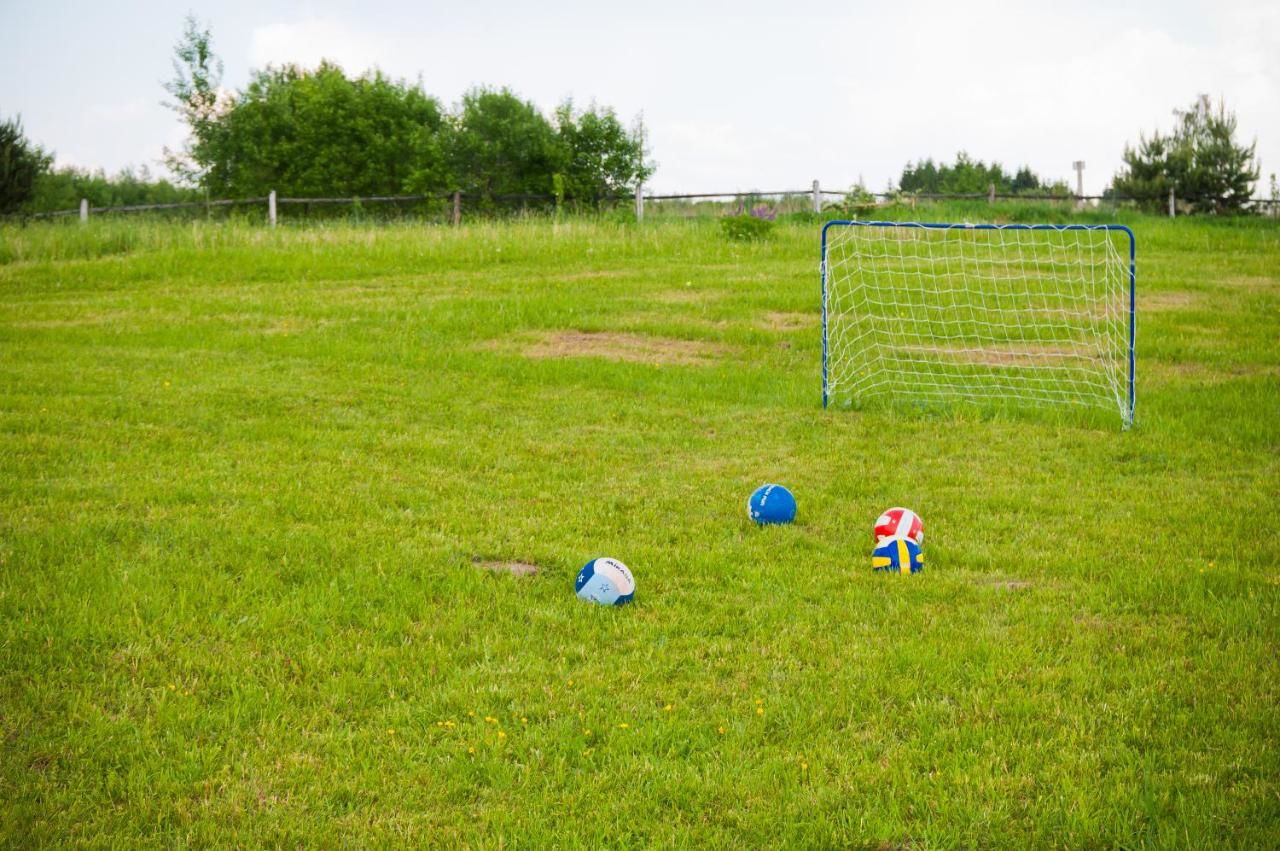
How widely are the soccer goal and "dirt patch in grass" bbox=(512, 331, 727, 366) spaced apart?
1.62 m

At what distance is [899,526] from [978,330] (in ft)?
28.7

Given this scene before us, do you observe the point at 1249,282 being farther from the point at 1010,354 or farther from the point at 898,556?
the point at 898,556

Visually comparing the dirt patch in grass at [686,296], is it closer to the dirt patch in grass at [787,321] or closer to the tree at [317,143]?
the dirt patch in grass at [787,321]

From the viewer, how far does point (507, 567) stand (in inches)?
242

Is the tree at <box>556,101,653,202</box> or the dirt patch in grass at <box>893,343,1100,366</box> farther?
the tree at <box>556,101,653,202</box>

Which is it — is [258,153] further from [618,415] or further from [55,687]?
[55,687]

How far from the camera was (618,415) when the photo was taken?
1042 cm

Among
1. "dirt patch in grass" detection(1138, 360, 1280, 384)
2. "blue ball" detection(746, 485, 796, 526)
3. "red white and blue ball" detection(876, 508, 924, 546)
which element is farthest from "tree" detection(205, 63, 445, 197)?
"red white and blue ball" detection(876, 508, 924, 546)

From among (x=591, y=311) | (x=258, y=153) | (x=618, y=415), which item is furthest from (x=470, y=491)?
(x=258, y=153)

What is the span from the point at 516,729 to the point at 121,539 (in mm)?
3327

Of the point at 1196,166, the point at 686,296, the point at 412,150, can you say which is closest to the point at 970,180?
the point at 1196,166

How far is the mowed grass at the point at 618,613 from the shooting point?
3791mm

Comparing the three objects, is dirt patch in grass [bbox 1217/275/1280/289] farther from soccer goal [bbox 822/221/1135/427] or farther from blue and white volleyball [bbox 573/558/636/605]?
blue and white volleyball [bbox 573/558/636/605]

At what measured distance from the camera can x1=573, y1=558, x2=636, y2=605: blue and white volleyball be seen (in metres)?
5.57
